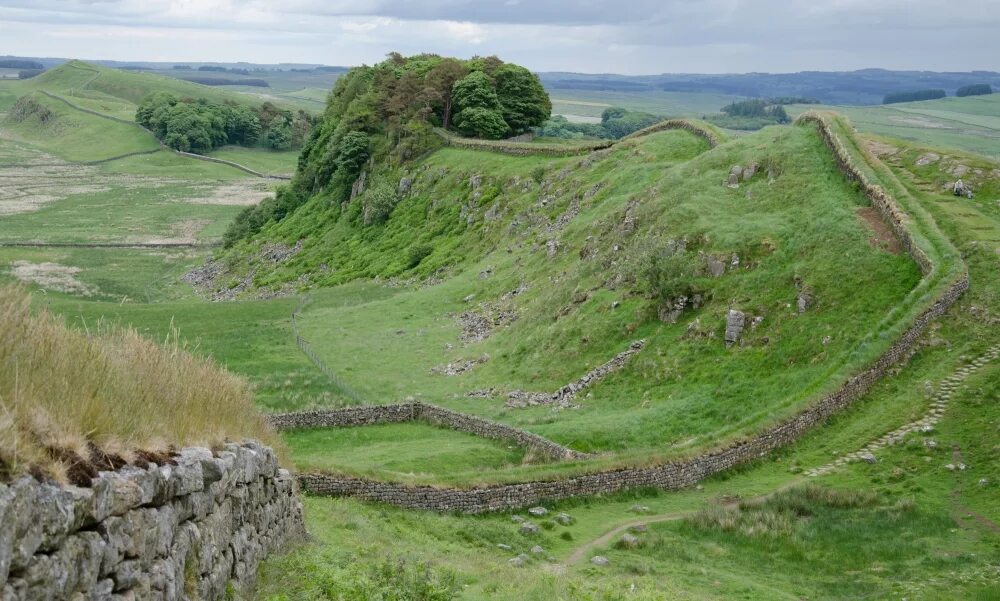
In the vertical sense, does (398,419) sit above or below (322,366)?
above

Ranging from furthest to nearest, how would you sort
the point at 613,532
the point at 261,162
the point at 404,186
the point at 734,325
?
1. the point at 261,162
2. the point at 404,186
3. the point at 734,325
4. the point at 613,532

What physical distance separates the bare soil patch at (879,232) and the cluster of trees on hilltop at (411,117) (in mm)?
57670

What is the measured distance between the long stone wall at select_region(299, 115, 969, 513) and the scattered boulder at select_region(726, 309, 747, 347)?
732 cm

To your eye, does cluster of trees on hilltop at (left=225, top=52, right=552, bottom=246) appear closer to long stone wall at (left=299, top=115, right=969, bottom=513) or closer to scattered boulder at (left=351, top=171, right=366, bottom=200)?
scattered boulder at (left=351, top=171, right=366, bottom=200)

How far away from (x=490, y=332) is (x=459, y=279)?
13.4 m

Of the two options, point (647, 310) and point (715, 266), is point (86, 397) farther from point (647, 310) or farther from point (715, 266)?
point (715, 266)

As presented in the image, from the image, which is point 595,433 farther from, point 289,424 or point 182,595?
point 182,595

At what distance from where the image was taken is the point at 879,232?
45062 millimetres

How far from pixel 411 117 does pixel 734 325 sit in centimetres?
6866

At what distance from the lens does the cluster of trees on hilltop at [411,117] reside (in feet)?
330

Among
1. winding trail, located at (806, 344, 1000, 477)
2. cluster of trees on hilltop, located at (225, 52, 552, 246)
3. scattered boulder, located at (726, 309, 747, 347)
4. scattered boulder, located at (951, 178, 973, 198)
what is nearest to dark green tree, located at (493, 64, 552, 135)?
cluster of trees on hilltop, located at (225, 52, 552, 246)

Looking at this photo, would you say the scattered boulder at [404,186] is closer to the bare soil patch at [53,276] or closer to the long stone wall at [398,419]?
the bare soil patch at [53,276]

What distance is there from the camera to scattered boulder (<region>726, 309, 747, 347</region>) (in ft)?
135

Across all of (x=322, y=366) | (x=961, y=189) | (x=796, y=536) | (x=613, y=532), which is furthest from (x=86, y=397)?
(x=961, y=189)
